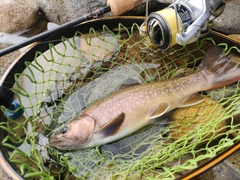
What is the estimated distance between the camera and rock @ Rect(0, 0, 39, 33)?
3.17 metres

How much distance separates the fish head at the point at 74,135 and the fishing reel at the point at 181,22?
2.35 feet

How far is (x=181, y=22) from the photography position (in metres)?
2.00

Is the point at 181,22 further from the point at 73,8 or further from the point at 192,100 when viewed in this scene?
the point at 73,8

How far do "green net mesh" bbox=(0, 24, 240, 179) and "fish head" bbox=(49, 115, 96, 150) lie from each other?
10cm

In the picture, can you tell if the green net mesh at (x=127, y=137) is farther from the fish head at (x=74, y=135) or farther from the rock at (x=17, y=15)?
the rock at (x=17, y=15)

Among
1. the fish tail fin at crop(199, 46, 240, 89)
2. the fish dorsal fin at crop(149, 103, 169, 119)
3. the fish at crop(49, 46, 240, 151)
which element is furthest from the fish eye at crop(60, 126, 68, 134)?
the fish tail fin at crop(199, 46, 240, 89)

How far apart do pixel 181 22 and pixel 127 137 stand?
851 mm

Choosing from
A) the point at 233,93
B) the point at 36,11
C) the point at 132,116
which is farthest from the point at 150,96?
the point at 36,11

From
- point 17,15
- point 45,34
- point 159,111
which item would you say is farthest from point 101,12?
point 17,15

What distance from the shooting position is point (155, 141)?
7.19 feet

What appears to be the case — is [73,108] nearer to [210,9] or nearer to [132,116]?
[132,116]

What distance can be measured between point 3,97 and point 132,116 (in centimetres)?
83

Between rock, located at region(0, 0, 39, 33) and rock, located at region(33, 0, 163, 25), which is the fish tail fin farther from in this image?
rock, located at region(0, 0, 39, 33)

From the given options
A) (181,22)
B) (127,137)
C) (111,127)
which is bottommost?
(127,137)
